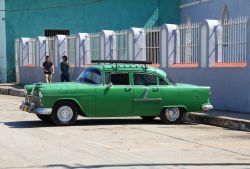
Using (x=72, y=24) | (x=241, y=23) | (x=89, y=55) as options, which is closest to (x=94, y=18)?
(x=72, y=24)

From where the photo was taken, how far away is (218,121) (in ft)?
50.1

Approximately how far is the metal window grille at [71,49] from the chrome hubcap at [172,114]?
12.9m

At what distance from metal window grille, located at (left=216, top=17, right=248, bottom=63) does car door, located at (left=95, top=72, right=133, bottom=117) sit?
3.92 meters

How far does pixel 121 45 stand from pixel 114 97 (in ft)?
30.1

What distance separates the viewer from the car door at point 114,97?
14484mm

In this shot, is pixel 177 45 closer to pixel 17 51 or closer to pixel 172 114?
pixel 172 114

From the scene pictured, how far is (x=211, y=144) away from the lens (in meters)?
11.6

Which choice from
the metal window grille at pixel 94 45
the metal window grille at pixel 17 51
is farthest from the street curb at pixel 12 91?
the metal window grille at pixel 17 51

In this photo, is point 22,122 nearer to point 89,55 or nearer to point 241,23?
point 241,23

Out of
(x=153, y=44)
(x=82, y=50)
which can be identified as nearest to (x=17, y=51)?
(x=82, y=50)

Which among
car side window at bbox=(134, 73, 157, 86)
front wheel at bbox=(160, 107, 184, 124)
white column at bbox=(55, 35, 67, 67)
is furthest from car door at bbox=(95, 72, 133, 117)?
white column at bbox=(55, 35, 67, 67)

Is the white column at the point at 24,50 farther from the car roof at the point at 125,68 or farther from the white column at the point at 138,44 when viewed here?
the car roof at the point at 125,68

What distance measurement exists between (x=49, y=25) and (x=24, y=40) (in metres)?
3.56

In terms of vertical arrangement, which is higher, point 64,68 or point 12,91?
point 64,68
